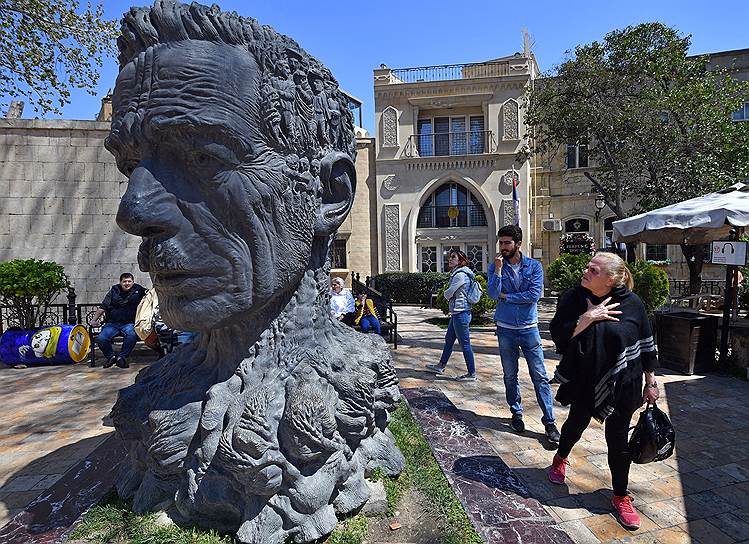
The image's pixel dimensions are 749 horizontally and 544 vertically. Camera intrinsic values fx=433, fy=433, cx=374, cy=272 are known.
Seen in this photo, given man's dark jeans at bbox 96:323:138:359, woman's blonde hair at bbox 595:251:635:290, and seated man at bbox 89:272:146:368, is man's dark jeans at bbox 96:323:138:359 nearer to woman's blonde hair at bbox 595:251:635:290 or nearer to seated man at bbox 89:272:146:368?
seated man at bbox 89:272:146:368

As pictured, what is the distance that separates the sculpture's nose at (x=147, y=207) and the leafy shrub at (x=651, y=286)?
9.21 meters

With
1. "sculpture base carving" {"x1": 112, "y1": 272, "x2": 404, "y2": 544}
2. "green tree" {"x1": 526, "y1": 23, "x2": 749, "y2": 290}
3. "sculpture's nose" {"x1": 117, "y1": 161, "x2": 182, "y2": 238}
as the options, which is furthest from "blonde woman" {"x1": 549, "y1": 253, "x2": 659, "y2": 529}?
"green tree" {"x1": 526, "y1": 23, "x2": 749, "y2": 290}

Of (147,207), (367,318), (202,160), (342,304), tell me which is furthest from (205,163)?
(367,318)

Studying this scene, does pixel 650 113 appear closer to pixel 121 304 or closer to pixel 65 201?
pixel 121 304

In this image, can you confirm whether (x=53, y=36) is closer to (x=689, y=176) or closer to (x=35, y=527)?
(x=35, y=527)

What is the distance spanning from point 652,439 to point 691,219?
201 inches

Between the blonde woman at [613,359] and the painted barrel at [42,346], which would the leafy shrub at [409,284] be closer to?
the painted barrel at [42,346]

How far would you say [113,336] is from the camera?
267 inches

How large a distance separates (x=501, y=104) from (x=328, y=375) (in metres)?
19.2

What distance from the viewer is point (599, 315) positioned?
106 inches

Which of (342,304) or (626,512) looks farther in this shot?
(342,304)

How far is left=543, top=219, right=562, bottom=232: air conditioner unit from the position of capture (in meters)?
19.1

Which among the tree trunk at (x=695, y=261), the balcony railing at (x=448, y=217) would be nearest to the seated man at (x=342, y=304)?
the tree trunk at (x=695, y=261)

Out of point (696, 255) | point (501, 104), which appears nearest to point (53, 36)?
point (696, 255)
